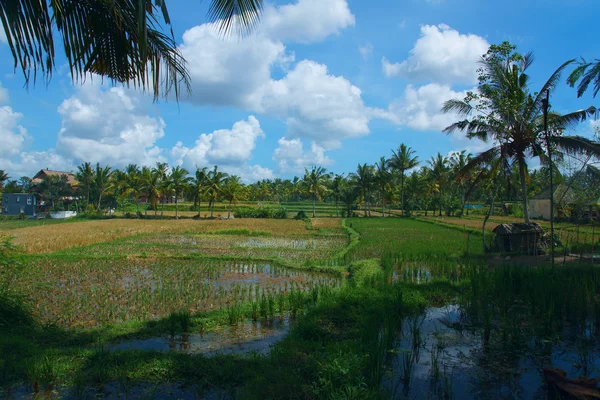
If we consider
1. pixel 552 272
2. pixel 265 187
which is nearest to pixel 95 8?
pixel 552 272

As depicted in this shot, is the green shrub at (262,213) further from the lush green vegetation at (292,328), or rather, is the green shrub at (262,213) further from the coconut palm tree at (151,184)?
the lush green vegetation at (292,328)

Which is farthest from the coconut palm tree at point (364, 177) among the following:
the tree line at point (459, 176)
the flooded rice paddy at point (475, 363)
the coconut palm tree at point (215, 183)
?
the flooded rice paddy at point (475, 363)

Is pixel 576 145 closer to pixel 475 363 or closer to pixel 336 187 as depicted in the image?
pixel 475 363

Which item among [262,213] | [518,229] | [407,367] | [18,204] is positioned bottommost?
[407,367]

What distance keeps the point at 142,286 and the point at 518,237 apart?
41.1 ft

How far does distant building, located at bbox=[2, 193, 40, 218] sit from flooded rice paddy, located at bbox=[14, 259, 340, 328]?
4085 cm

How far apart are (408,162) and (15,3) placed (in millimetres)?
40733

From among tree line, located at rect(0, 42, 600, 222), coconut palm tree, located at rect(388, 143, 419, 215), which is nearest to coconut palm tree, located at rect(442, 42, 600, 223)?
tree line, located at rect(0, 42, 600, 222)

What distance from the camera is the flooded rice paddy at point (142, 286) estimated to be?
720cm

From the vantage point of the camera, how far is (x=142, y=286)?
9.49 meters

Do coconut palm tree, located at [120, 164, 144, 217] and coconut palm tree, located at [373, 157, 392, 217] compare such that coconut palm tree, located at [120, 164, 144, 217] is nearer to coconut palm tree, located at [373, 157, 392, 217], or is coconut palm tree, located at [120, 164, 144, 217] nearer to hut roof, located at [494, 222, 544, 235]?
coconut palm tree, located at [373, 157, 392, 217]

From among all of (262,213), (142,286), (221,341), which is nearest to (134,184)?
(262,213)

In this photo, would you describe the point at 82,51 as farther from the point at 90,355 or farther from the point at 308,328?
the point at 308,328

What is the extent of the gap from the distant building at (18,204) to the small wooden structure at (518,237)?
50667mm
